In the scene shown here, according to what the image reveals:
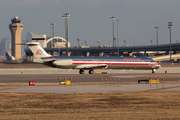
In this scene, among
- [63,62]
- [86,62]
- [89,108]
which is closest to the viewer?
[89,108]

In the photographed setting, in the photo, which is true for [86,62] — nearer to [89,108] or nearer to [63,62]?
[63,62]

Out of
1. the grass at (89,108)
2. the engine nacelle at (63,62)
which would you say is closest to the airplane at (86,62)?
the engine nacelle at (63,62)

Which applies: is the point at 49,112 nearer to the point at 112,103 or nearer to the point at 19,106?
the point at 19,106

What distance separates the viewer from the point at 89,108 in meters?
18.5

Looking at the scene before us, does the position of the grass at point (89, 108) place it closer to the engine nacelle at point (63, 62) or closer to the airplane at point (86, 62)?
the engine nacelle at point (63, 62)

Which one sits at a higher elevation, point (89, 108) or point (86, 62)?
point (86, 62)

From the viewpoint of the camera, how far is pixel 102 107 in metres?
18.9

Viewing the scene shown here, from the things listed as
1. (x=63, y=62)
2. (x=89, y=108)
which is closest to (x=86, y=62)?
(x=63, y=62)

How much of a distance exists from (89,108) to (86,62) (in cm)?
4359

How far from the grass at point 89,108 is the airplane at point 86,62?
121ft

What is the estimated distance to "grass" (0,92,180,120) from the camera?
52.2 feet

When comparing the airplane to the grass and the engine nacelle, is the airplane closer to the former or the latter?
the engine nacelle

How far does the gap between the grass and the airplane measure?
36.8 m

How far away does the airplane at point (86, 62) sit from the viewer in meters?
60.3
